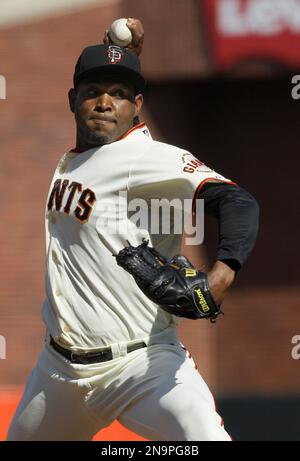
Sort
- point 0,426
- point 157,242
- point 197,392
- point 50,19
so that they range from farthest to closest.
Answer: point 50,19 < point 0,426 < point 157,242 < point 197,392

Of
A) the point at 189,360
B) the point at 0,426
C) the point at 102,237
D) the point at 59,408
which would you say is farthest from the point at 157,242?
the point at 0,426

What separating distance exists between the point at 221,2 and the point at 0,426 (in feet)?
16.5

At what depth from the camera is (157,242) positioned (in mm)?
4473

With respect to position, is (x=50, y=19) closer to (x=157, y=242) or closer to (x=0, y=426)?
(x=0, y=426)

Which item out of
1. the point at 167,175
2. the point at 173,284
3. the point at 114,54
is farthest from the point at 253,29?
the point at 173,284

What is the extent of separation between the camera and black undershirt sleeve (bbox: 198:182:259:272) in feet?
12.8

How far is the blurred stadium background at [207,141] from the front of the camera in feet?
36.5

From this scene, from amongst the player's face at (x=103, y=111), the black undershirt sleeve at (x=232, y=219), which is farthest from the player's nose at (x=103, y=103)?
the black undershirt sleeve at (x=232, y=219)

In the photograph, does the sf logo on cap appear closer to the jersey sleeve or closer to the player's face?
the player's face

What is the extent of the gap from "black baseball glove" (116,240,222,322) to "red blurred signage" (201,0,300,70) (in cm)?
692

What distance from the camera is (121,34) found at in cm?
496

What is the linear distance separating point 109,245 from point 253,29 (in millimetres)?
6621

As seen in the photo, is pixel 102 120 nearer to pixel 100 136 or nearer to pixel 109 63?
pixel 100 136

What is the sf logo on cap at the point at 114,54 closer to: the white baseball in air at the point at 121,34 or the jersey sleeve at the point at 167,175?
the white baseball in air at the point at 121,34
